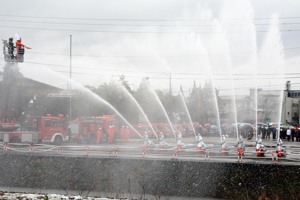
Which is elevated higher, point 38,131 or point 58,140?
point 38,131

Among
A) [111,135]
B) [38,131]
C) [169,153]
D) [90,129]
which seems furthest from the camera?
[90,129]

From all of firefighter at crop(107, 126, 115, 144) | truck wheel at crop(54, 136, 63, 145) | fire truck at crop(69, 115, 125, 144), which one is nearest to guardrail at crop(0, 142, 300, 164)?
truck wheel at crop(54, 136, 63, 145)

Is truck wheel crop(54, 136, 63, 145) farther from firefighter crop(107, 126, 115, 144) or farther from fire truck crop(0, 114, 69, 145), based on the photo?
firefighter crop(107, 126, 115, 144)

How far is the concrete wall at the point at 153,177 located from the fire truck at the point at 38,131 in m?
11.0

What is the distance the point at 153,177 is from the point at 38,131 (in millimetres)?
20363

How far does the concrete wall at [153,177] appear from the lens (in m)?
24.2

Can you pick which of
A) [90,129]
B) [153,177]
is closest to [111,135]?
[90,129]

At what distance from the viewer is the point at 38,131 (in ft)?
143

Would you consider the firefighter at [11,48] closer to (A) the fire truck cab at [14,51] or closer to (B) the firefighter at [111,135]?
(A) the fire truck cab at [14,51]

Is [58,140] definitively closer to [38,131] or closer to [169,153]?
[38,131]

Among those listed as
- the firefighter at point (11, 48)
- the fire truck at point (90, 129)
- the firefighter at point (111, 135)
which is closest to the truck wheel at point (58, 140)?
the fire truck at point (90, 129)

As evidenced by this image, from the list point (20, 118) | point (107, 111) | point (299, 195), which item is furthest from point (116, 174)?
point (107, 111)

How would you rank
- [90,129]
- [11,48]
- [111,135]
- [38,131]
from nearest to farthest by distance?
[11,48]
[38,131]
[111,135]
[90,129]

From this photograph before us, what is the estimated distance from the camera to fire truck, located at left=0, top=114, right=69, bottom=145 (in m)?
41.6
